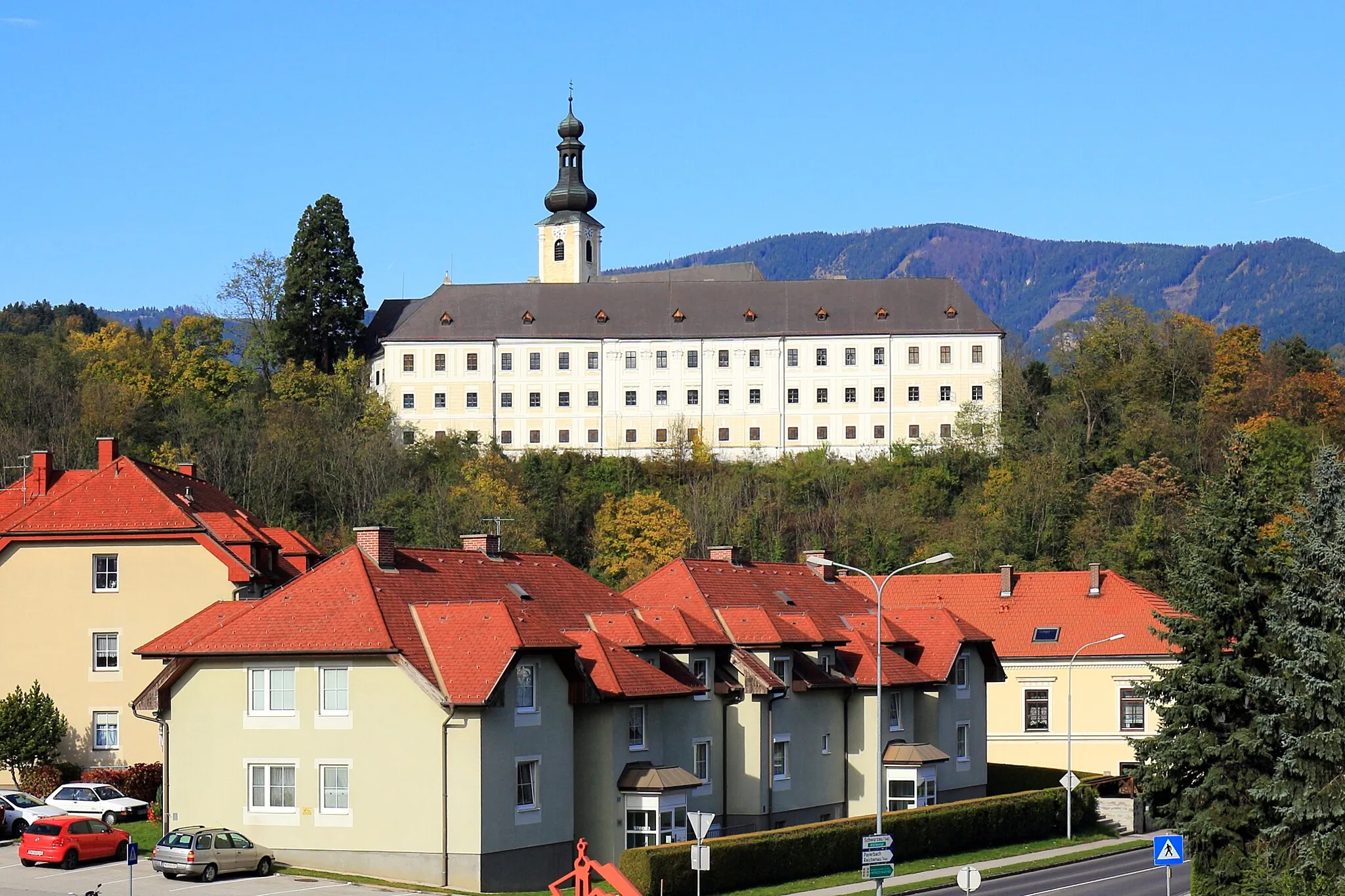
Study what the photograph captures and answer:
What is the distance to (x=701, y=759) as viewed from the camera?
163ft

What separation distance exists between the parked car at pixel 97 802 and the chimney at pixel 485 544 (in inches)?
415

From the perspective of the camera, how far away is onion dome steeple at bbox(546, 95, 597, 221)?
149 metres

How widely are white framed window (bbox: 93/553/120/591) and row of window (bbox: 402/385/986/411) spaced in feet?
256

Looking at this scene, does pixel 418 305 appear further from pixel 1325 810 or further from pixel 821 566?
pixel 1325 810

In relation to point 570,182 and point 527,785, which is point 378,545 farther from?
point 570,182

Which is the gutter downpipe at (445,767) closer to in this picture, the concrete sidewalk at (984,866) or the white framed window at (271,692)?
the white framed window at (271,692)

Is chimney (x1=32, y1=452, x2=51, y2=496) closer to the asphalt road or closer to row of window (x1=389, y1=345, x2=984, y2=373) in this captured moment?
the asphalt road

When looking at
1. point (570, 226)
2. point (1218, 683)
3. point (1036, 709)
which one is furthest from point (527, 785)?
point (570, 226)

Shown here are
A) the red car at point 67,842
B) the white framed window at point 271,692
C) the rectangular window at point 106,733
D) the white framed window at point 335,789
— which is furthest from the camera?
the rectangular window at point 106,733

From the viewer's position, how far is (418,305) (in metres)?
140

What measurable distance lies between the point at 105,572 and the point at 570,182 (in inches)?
3944

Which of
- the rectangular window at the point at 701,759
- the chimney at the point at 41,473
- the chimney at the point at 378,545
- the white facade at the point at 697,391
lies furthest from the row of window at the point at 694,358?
the chimney at the point at 378,545

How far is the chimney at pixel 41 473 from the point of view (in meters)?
60.4

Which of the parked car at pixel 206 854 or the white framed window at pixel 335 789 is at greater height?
the white framed window at pixel 335 789
